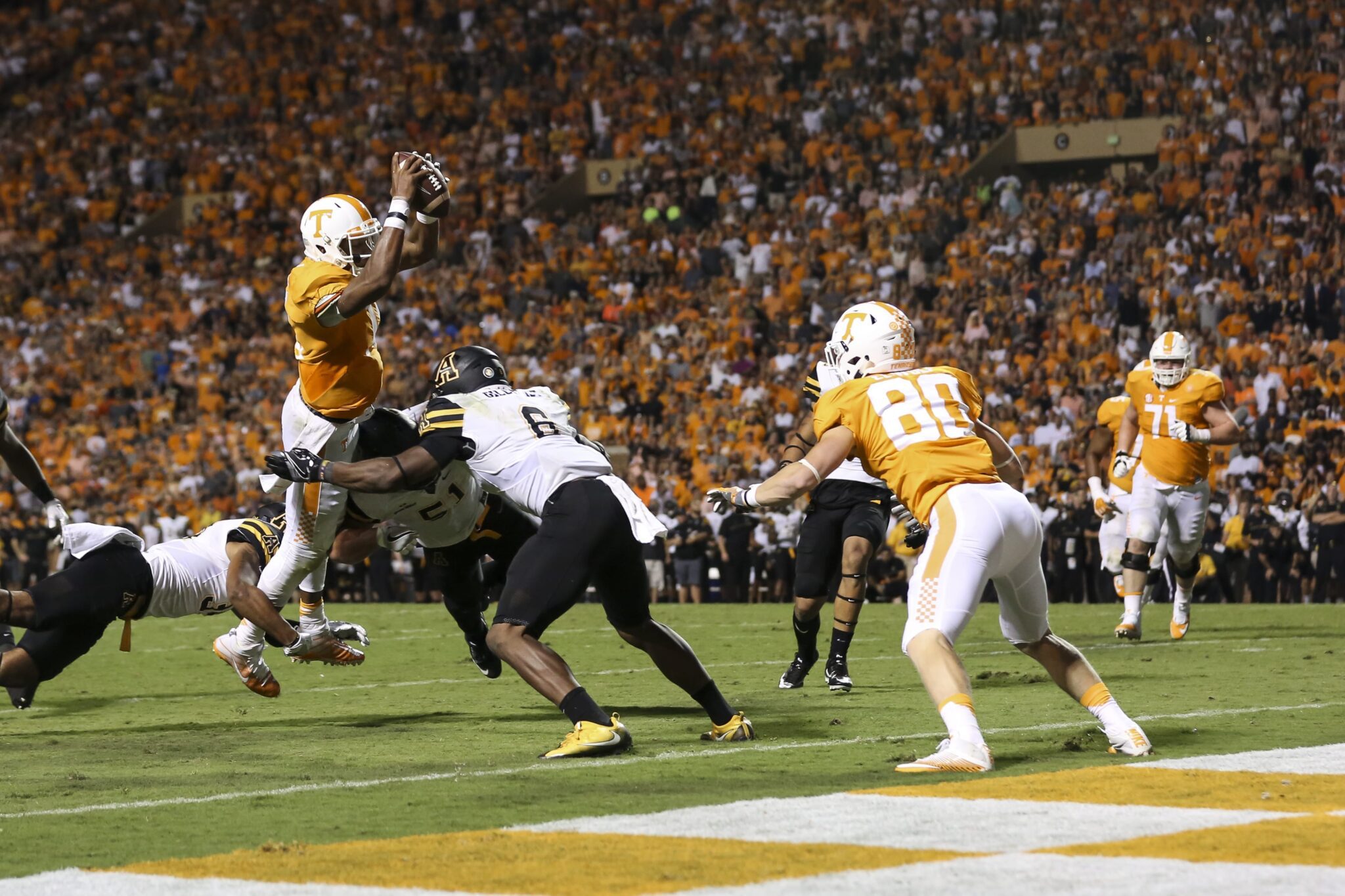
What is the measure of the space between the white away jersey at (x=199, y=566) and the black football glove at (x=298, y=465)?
159 cm

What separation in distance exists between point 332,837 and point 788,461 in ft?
15.8

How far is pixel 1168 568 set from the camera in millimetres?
18281

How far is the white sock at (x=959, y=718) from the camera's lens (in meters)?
6.36

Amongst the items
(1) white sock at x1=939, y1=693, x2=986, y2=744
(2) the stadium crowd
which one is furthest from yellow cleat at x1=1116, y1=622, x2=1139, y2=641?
(1) white sock at x1=939, y1=693, x2=986, y2=744

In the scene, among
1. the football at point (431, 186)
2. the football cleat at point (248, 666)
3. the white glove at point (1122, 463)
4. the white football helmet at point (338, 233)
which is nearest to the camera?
the football at point (431, 186)

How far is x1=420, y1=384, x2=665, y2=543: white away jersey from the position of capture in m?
7.42

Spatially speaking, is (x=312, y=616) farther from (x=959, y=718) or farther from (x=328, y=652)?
(x=959, y=718)

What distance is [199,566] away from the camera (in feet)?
30.6

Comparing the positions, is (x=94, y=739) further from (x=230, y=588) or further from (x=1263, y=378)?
(x=1263, y=378)

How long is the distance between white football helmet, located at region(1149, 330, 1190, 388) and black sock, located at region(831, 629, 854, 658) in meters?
4.38

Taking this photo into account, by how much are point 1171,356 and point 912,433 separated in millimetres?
7169

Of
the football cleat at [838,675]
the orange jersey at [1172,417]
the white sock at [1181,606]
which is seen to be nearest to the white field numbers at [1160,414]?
the orange jersey at [1172,417]

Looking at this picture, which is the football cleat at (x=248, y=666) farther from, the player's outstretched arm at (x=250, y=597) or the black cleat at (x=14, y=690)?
the black cleat at (x=14, y=690)

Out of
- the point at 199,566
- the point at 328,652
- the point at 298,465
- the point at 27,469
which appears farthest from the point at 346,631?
the point at 27,469
